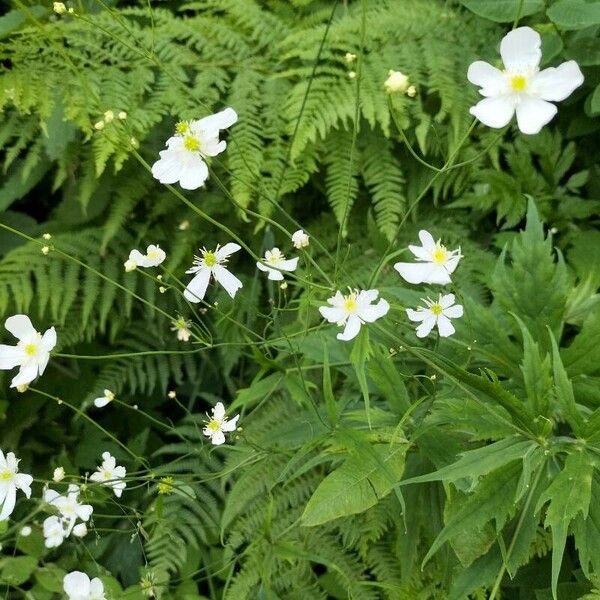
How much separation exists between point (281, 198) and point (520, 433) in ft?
3.17

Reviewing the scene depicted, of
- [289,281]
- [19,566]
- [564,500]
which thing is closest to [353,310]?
[564,500]

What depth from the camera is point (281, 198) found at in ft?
5.85

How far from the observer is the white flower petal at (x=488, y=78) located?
780 mm

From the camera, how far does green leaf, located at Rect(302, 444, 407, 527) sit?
108 centimetres

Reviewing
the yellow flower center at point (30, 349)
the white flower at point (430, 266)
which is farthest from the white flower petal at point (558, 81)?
the yellow flower center at point (30, 349)

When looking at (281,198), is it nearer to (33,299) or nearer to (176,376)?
(176,376)

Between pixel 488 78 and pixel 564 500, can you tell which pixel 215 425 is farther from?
pixel 488 78

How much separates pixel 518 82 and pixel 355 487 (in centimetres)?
64

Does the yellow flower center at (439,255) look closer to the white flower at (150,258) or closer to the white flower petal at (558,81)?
the white flower petal at (558,81)

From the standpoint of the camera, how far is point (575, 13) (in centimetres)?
130

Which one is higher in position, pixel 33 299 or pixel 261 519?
pixel 33 299

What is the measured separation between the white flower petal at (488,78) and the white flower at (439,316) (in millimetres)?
352

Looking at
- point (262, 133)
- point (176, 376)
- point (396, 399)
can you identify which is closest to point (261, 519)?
point (176, 376)

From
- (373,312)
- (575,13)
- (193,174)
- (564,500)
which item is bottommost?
(564,500)
